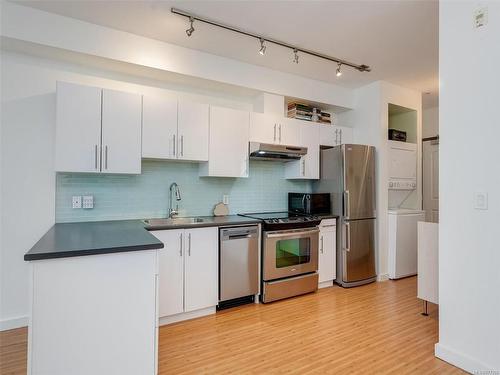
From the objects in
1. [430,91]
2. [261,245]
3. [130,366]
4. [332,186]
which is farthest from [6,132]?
[430,91]

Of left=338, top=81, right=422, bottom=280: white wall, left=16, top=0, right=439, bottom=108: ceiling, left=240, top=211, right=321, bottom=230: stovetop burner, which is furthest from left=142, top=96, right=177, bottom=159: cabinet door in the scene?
left=338, top=81, right=422, bottom=280: white wall

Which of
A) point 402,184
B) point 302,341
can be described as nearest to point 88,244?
point 302,341

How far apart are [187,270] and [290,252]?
1.25 metres

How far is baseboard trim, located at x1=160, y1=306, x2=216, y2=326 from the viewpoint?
8.64ft

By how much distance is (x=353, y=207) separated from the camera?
3717 millimetres

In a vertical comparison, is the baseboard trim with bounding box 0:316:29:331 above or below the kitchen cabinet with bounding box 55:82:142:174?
below

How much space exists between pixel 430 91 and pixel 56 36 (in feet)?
16.4

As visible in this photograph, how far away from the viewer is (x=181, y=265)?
2664 millimetres

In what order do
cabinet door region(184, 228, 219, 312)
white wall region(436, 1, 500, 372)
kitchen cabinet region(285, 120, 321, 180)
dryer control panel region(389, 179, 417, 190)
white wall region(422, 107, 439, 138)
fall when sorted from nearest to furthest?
white wall region(436, 1, 500, 372)
cabinet door region(184, 228, 219, 312)
kitchen cabinet region(285, 120, 321, 180)
dryer control panel region(389, 179, 417, 190)
white wall region(422, 107, 439, 138)

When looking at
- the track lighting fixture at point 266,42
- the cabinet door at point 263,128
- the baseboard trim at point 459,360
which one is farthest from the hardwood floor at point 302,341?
the track lighting fixture at point 266,42

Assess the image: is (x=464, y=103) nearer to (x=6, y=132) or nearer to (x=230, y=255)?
(x=230, y=255)

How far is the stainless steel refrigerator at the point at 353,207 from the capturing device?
3672 millimetres

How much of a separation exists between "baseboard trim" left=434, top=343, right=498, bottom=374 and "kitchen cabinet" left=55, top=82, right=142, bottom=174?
2.95 metres

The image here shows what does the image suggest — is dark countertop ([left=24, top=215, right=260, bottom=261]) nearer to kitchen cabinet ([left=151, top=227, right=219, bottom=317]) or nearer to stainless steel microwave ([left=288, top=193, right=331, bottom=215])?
kitchen cabinet ([left=151, top=227, right=219, bottom=317])
